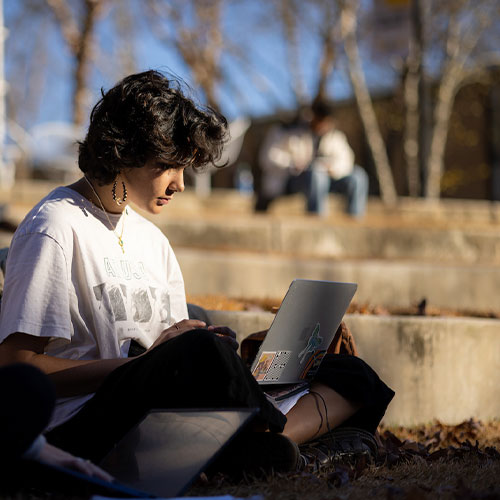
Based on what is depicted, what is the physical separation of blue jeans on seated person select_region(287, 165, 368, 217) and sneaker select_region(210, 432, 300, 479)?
20.3 ft

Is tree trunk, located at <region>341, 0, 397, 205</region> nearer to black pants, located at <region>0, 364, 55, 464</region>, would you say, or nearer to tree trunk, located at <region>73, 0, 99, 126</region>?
tree trunk, located at <region>73, 0, 99, 126</region>

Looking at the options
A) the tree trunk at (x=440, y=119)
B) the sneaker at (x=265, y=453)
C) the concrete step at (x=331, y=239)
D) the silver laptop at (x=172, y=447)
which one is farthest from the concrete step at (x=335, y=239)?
the tree trunk at (x=440, y=119)

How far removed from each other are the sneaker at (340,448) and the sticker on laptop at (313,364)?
0.23m

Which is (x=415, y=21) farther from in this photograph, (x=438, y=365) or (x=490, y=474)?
(x=490, y=474)

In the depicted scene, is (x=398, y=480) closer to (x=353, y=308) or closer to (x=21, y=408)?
(x=21, y=408)

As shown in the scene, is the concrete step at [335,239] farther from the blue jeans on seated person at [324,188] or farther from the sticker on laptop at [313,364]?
the sticker on laptop at [313,364]

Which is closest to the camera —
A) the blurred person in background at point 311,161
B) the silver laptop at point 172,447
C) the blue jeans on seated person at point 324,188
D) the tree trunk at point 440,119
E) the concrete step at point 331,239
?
the silver laptop at point 172,447

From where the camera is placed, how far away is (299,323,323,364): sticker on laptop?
2.99m

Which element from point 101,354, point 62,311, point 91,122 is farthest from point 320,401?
Answer: point 91,122

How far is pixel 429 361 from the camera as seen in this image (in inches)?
170

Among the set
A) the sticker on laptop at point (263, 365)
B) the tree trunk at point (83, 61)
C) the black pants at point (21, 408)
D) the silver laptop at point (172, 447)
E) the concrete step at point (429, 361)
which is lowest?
the concrete step at point (429, 361)

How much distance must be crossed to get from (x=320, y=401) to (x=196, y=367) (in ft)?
2.58

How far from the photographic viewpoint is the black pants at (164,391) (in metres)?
2.42

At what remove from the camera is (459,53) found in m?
16.9
